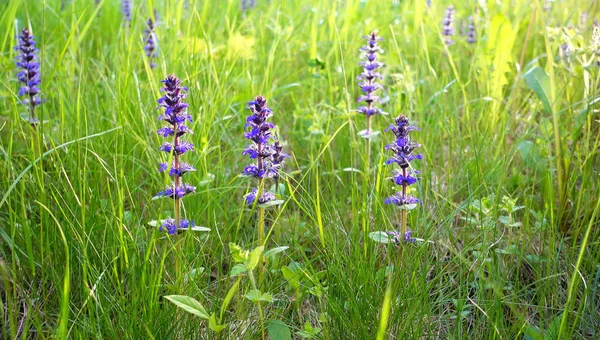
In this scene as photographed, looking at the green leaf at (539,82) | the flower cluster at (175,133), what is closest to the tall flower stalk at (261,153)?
the flower cluster at (175,133)

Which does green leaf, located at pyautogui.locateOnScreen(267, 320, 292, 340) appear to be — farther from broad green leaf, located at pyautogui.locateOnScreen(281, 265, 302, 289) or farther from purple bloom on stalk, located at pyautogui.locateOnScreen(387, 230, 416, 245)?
purple bloom on stalk, located at pyautogui.locateOnScreen(387, 230, 416, 245)

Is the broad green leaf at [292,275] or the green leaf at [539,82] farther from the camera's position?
the green leaf at [539,82]

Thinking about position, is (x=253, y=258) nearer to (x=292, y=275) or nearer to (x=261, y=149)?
(x=292, y=275)

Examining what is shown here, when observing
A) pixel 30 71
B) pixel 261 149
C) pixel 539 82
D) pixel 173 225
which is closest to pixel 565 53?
pixel 539 82

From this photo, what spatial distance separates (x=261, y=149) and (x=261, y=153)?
1 centimetres

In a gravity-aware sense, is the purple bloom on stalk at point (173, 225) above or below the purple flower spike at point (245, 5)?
below

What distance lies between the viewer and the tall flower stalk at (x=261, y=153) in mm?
2129

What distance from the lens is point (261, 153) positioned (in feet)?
7.22

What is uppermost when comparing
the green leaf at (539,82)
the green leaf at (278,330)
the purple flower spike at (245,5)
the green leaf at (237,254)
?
the purple flower spike at (245,5)

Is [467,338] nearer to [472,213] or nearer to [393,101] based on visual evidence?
[472,213]

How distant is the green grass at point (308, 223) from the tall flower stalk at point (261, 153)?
78 mm

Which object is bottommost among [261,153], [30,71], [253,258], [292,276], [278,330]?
[278,330]

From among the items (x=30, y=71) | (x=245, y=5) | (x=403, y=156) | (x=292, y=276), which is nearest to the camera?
(x=292, y=276)

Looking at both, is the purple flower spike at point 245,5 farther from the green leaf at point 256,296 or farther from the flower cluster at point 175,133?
the green leaf at point 256,296
